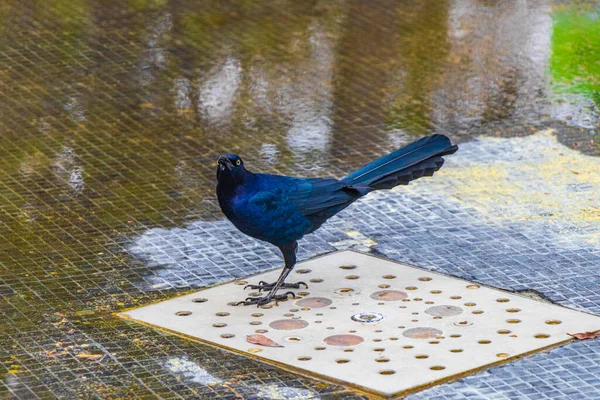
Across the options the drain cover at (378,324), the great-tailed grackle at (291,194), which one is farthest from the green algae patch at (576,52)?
the drain cover at (378,324)

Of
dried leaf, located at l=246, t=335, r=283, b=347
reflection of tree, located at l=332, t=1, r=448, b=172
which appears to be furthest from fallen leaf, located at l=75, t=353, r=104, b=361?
reflection of tree, located at l=332, t=1, r=448, b=172

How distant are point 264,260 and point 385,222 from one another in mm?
1028

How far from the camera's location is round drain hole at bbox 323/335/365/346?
23.4 ft

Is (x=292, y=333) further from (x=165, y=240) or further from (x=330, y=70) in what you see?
(x=330, y=70)

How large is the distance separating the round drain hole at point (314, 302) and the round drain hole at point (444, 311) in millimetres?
614

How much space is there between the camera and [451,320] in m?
7.38

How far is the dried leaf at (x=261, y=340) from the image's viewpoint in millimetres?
7141

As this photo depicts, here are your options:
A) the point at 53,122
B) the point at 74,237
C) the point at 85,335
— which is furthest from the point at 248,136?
the point at 85,335

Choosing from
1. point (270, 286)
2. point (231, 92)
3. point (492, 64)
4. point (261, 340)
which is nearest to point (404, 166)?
point (270, 286)

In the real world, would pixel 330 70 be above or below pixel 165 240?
above

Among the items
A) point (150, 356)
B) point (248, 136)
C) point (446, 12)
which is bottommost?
point (150, 356)

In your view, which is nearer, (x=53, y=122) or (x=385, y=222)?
(x=385, y=222)

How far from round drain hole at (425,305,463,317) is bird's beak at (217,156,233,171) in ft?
4.61

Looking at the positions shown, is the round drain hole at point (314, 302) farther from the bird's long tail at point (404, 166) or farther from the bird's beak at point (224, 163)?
the bird's beak at point (224, 163)
